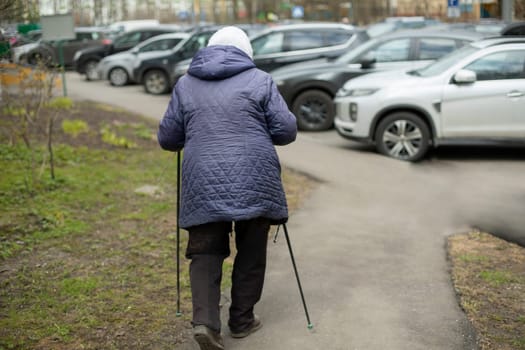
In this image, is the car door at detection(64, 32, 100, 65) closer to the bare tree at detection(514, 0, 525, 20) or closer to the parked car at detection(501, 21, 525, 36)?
the bare tree at detection(514, 0, 525, 20)

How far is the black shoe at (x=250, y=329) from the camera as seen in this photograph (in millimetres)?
4738

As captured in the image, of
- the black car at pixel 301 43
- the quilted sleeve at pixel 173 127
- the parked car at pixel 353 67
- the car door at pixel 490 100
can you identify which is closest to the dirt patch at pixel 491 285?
the quilted sleeve at pixel 173 127

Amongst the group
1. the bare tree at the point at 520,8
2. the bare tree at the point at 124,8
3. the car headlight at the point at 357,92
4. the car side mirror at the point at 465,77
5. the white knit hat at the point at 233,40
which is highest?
the bare tree at the point at 124,8

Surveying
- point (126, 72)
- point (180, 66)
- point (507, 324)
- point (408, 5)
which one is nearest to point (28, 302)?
point (507, 324)

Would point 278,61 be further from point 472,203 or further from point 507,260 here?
point 507,260

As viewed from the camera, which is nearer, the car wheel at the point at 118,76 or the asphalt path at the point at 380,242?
the asphalt path at the point at 380,242

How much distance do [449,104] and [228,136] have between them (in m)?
6.77

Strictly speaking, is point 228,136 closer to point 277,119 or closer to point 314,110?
point 277,119

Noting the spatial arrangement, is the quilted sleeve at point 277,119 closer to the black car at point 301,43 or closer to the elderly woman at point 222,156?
the elderly woman at point 222,156

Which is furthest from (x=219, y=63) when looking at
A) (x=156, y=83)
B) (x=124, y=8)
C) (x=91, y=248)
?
(x=124, y=8)

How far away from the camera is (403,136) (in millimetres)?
10812

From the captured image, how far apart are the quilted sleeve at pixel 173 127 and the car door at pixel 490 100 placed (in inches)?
261

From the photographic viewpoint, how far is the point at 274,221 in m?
4.48

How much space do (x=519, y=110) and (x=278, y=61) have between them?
7.17m
